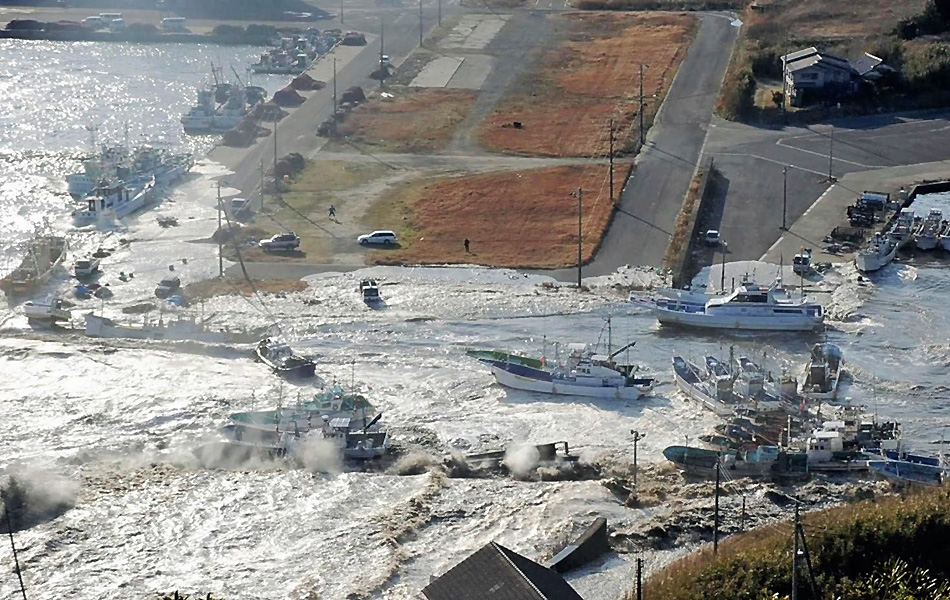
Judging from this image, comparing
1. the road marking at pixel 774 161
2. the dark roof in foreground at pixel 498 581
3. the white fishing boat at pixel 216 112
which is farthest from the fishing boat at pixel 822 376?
the white fishing boat at pixel 216 112

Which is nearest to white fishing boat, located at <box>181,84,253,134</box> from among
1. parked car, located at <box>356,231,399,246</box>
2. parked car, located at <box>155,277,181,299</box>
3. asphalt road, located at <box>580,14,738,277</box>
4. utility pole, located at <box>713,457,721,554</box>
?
parked car, located at <box>356,231,399,246</box>

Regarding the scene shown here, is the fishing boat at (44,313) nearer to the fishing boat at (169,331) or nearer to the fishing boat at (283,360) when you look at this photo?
the fishing boat at (169,331)

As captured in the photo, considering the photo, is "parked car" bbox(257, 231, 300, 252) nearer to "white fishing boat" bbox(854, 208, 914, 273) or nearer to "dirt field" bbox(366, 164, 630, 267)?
"dirt field" bbox(366, 164, 630, 267)

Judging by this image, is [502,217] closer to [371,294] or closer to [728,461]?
[371,294]

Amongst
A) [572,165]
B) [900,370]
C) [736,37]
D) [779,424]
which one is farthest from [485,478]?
[736,37]

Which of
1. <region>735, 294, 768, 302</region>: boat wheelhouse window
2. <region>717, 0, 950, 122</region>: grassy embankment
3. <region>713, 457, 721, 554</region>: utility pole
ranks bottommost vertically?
<region>713, 457, 721, 554</region>: utility pole
